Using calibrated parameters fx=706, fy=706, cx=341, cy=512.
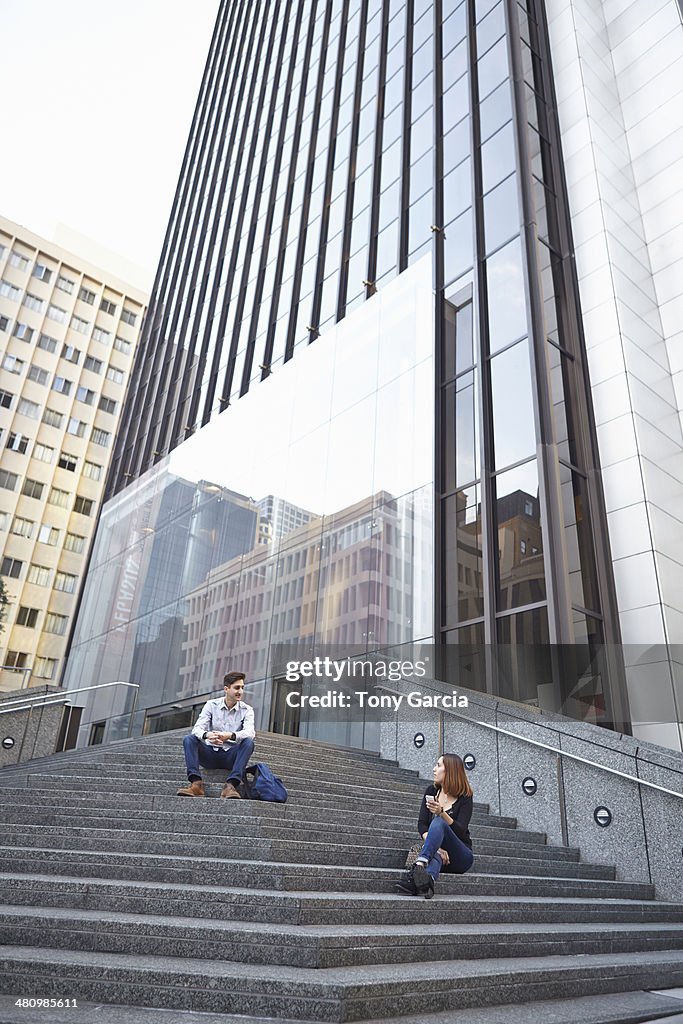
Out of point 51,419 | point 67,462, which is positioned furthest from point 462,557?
point 51,419

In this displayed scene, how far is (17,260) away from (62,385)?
9.00 m

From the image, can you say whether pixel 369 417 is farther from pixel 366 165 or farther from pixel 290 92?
pixel 290 92

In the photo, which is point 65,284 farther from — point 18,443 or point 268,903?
point 268,903

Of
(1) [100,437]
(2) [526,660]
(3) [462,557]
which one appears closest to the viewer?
(2) [526,660]

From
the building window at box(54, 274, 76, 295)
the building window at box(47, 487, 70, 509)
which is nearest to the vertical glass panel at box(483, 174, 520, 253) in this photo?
the building window at box(47, 487, 70, 509)

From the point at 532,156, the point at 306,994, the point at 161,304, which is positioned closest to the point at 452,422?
the point at 532,156

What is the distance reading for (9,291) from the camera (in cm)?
4575

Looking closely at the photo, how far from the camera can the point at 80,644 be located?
25406 millimetres

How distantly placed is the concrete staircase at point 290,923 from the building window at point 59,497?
3971cm

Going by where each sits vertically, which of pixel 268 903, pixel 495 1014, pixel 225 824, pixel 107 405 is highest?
pixel 107 405

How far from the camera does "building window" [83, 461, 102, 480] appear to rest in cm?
4591

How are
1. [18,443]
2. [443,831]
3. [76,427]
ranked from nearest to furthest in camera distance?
[443,831], [18,443], [76,427]

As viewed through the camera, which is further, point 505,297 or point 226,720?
point 505,297

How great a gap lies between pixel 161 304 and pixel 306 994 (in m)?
32.0
